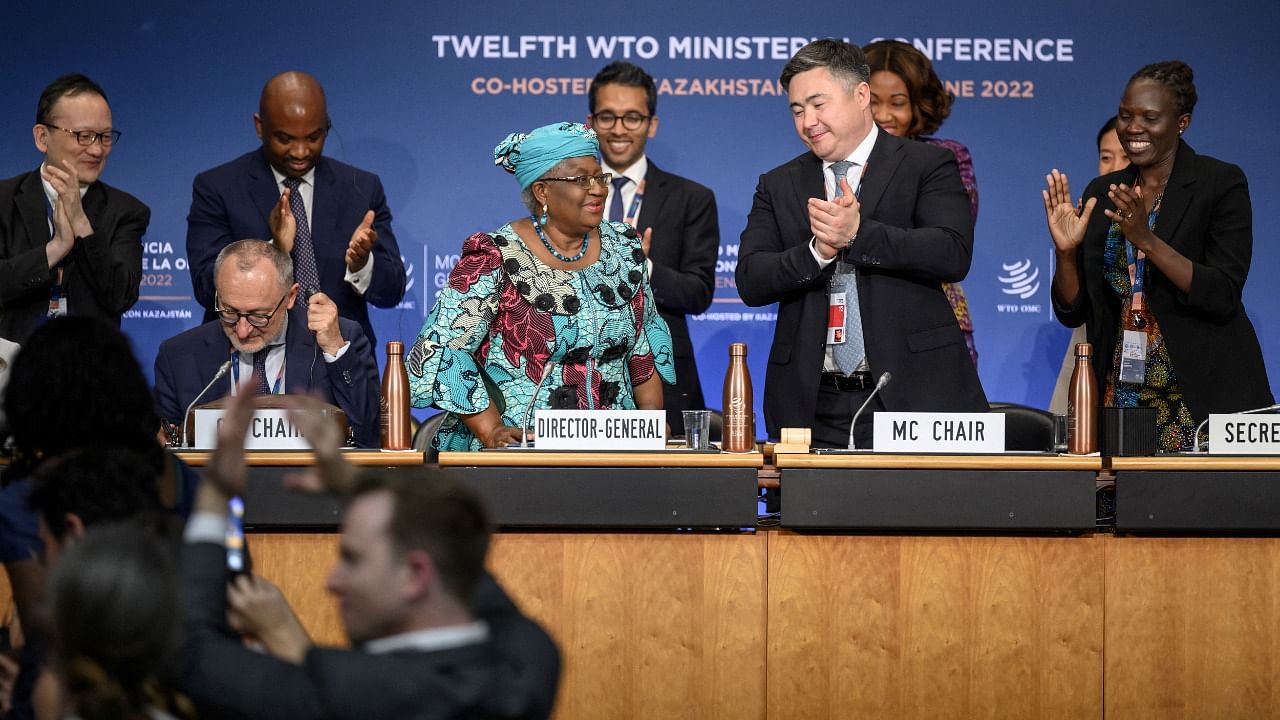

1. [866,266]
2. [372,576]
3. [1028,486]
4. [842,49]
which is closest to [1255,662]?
[1028,486]

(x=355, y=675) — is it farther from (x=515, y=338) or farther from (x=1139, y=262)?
(x=1139, y=262)

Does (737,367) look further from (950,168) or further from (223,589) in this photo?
(223,589)

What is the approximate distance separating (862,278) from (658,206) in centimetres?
143

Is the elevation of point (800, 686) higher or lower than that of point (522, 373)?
lower

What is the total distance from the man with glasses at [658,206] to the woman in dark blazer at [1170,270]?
132 cm

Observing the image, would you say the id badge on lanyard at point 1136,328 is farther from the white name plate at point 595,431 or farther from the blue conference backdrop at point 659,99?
the blue conference backdrop at point 659,99

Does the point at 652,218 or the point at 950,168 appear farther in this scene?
the point at 652,218

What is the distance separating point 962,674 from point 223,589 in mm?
1997

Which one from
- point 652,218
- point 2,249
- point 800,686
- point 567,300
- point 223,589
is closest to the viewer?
point 223,589

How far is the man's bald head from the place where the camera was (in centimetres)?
496

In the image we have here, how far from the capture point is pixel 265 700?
70.4 inches

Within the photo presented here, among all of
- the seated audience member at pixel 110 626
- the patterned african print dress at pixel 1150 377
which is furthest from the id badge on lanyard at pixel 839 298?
the seated audience member at pixel 110 626

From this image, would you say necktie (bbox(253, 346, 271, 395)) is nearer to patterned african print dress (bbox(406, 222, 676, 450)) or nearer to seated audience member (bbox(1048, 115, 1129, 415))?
patterned african print dress (bbox(406, 222, 676, 450))

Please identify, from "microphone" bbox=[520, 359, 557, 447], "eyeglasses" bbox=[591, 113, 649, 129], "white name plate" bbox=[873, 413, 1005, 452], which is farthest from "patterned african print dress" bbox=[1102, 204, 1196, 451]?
"eyeglasses" bbox=[591, 113, 649, 129]
